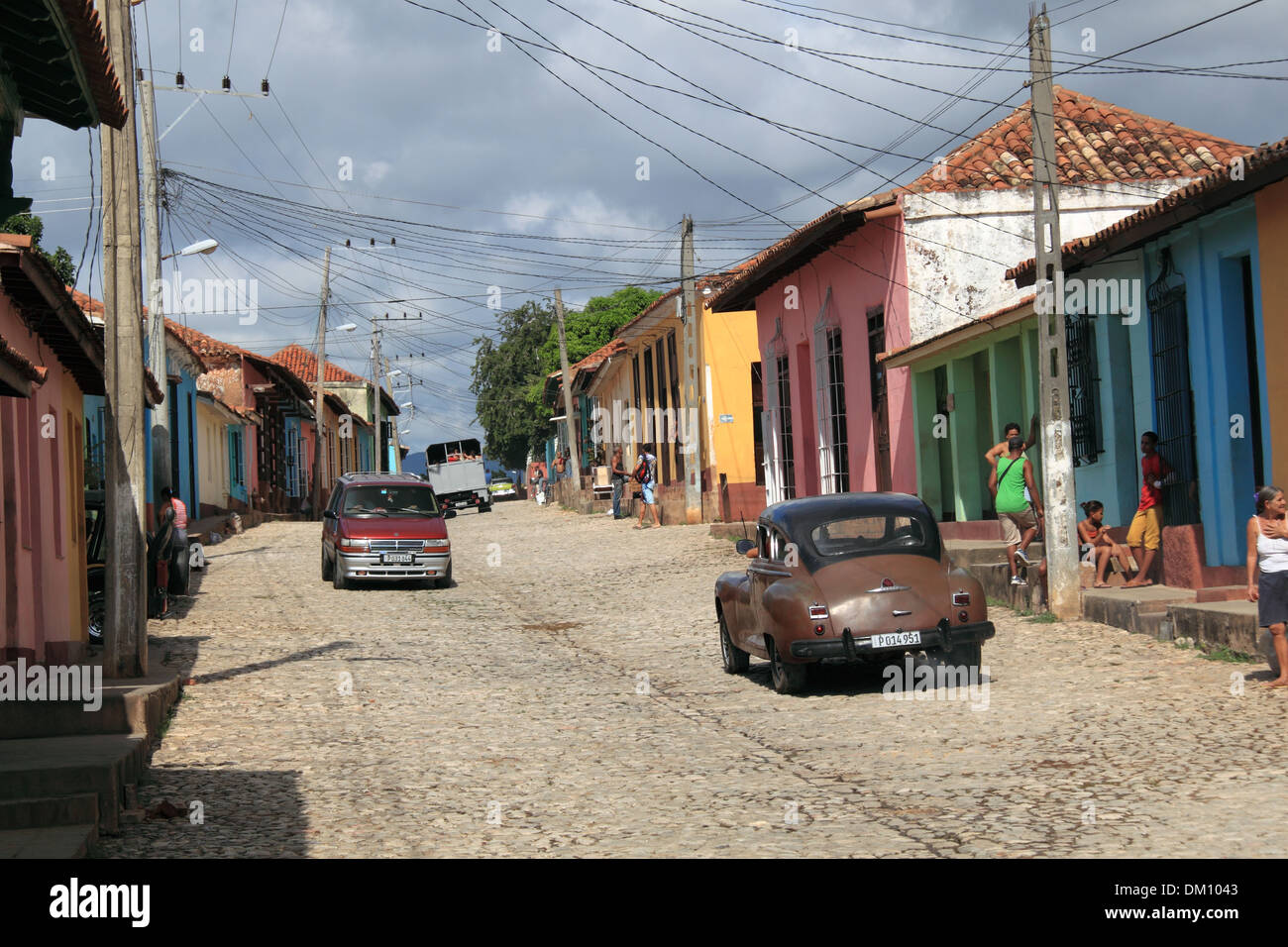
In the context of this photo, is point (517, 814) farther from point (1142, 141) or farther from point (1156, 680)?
point (1142, 141)

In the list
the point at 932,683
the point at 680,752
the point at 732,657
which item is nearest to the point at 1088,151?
the point at 732,657

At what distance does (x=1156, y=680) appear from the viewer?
11.4m

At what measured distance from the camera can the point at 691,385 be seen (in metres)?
34.2

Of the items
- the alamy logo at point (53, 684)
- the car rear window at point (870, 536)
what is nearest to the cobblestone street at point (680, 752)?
the alamy logo at point (53, 684)

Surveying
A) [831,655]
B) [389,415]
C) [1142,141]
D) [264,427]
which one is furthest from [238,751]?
[389,415]

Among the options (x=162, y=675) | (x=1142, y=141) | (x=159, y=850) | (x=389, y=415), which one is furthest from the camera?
(x=389, y=415)

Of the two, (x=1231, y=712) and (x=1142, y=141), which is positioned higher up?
(x=1142, y=141)

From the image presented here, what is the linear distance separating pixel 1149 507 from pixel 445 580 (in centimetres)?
1180

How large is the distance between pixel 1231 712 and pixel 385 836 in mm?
5817

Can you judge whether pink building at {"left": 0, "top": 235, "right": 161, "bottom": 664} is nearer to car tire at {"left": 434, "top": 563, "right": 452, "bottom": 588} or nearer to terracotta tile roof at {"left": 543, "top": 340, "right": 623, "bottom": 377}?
car tire at {"left": 434, "top": 563, "right": 452, "bottom": 588}

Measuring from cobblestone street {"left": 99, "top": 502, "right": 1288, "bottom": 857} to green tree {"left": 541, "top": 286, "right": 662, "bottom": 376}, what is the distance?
206ft

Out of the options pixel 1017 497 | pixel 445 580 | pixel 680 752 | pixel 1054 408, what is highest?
pixel 1054 408

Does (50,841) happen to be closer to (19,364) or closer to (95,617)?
(19,364)

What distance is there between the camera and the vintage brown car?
11.4 m
